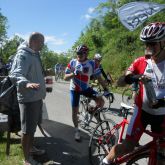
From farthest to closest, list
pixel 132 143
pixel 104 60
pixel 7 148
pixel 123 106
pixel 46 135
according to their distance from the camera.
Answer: pixel 104 60 → pixel 46 135 → pixel 7 148 → pixel 123 106 → pixel 132 143

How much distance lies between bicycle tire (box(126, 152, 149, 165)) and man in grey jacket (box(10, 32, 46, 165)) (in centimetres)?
170

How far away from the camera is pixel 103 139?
17.5 ft

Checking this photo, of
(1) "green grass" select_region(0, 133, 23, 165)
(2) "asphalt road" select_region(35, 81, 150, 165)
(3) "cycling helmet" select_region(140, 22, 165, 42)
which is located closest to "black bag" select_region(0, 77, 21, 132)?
(1) "green grass" select_region(0, 133, 23, 165)

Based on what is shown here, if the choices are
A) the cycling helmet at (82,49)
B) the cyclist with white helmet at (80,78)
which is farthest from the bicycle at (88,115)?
the cycling helmet at (82,49)

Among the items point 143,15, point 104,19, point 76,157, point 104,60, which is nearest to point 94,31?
point 104,19

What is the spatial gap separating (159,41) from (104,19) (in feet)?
149

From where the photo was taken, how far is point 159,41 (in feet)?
12.0

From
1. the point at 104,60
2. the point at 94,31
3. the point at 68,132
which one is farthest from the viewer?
the point at 94,31

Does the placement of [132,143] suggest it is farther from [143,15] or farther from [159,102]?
[143,15]

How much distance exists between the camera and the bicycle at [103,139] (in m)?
5.20

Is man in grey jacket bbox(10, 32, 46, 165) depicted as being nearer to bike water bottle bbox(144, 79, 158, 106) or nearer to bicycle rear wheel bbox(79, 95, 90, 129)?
bike water bottle bbox(144, 79, 158, 106)

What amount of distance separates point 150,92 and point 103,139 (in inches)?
77.7

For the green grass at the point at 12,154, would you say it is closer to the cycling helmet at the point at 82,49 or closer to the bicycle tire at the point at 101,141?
the bicycle tire at the point at 101,141

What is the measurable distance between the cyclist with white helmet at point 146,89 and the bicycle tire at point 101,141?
1.22m
